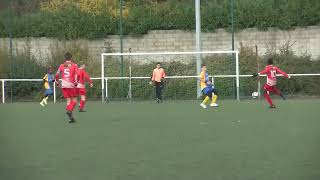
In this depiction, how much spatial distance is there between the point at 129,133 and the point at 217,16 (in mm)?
20324

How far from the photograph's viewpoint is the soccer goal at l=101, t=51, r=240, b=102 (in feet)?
90.8

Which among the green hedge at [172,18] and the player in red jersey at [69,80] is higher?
the green hedge at [172,18]

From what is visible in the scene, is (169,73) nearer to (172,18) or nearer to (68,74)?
(172,18)

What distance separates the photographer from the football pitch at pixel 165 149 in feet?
24.7

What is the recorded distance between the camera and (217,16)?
105 feet

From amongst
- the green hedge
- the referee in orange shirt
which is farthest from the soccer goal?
the green hedge

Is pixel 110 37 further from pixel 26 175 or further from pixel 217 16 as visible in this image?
pixel 26 175

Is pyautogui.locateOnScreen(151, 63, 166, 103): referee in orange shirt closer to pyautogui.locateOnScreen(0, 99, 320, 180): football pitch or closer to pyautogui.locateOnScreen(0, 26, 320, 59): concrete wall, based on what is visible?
pyautogui.locateOnScreen(0, 26, 320, 59): concrete wall

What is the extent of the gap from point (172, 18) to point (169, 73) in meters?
4.52

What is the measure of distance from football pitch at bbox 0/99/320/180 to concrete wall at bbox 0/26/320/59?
49.3ft

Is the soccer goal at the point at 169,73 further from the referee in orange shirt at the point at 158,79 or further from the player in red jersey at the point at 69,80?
the player in red jersey at the point at 69,80

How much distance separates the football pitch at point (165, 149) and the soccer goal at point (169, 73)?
11.7 metres

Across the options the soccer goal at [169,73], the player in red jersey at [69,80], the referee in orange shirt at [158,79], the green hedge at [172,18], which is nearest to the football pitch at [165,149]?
the player in red jersey at [69,80]

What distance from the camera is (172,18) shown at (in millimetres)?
32406
